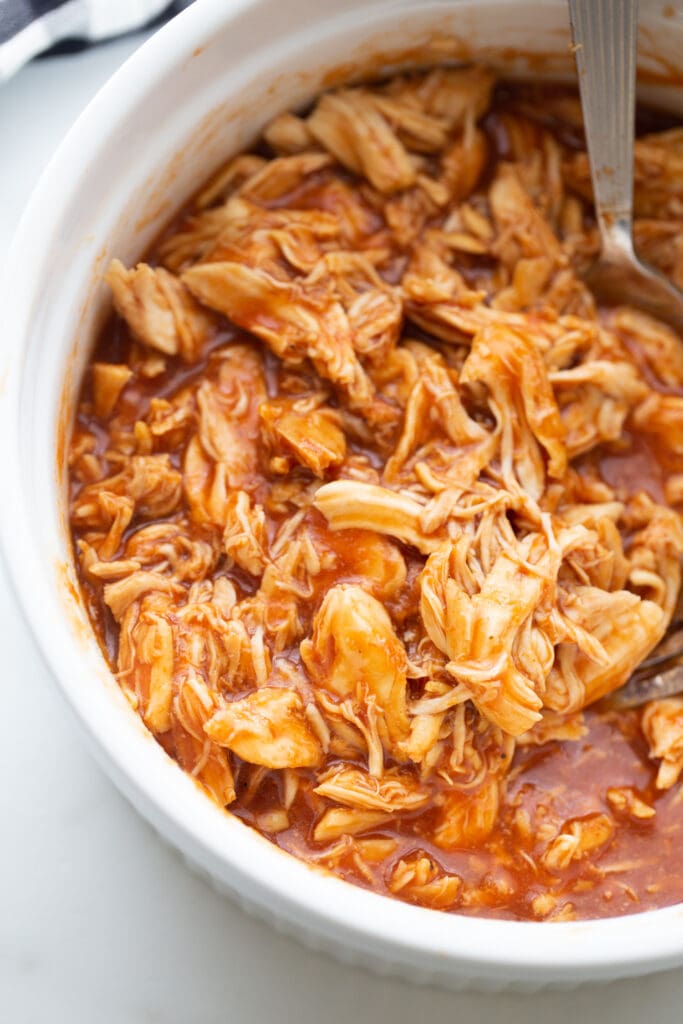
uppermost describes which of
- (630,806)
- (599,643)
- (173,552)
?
(173,552)

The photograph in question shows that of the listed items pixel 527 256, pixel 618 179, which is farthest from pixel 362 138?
pixel 618 179

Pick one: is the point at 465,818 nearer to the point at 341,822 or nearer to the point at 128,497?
the point at 341,822

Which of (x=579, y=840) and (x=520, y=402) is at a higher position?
(x=520, y=402)

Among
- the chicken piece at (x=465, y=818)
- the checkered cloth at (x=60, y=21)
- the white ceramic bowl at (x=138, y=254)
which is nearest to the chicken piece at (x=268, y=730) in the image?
the white ceramic bowl at (x=138, y=254)

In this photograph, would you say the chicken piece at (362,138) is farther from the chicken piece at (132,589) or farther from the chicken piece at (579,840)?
the chicken piece at (579,840)

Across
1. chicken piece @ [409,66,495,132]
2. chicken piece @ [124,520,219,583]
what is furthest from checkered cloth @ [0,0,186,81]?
chicken piece @ [124,520,219,583]

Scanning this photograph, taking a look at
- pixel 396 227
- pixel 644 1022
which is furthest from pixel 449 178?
pixel 644 1022

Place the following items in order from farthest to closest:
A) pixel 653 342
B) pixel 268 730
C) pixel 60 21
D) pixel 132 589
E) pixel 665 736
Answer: pixel 60 21 < pixel 653 342 < pixel 665 736 < pixel 132 589 < pixel 268 730
